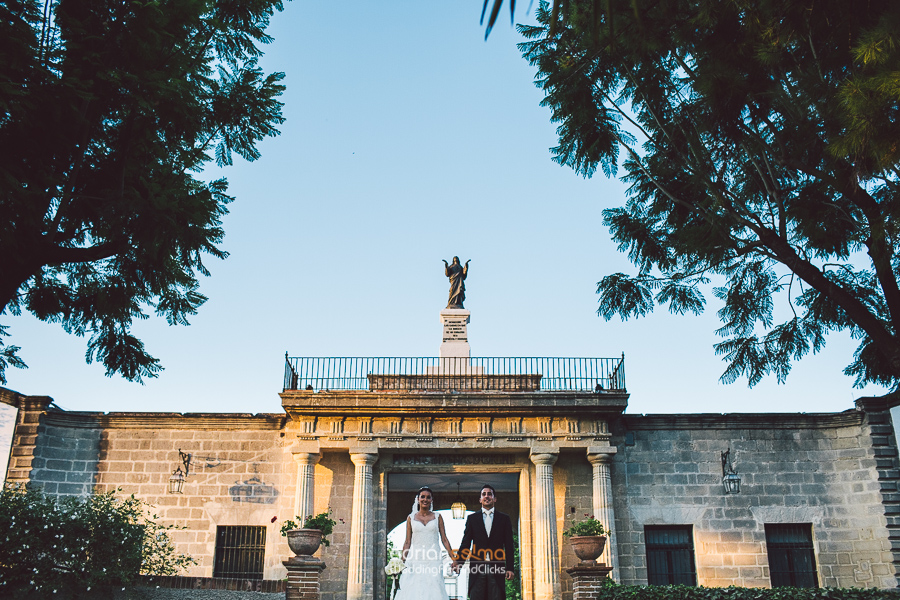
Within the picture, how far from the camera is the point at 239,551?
690 inches

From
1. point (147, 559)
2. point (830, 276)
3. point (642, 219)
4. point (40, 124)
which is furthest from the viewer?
point (642, 219)

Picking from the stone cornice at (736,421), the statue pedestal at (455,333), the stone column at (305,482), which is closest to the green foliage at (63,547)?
the stone column at (305,482)

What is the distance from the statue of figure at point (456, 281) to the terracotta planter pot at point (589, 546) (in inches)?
300

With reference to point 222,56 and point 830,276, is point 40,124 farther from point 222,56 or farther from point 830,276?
point 830,276

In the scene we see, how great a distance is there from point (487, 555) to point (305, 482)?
839 centimetres

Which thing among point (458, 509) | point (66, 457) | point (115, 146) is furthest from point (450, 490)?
point (115, 146)

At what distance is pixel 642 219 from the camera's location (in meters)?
15.2

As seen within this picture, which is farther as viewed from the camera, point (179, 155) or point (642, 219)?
point (642, 219)

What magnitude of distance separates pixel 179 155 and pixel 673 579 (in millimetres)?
13326

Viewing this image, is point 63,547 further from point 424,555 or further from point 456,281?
point 456,281

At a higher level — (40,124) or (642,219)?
(642,219)

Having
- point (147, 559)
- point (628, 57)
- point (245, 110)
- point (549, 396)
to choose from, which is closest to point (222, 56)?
point (245, 110)

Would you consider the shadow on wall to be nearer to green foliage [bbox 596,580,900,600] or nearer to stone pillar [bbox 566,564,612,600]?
stone pillar [bbox 566,564,612,600]

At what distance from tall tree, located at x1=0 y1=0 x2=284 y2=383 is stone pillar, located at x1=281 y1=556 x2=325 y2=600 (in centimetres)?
472
